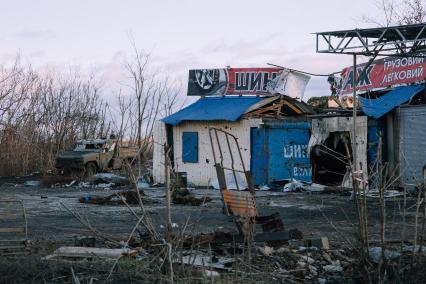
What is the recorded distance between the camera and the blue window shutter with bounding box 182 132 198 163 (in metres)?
27.5

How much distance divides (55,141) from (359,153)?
61.7 ft

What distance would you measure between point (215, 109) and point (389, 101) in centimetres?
719

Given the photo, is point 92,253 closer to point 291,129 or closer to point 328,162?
point 291,129

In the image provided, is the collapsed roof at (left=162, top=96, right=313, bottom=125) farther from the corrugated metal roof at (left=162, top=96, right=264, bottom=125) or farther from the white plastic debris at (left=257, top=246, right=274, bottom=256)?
the white plastic debris at (left=257, top=246, right=274, bottom=256)

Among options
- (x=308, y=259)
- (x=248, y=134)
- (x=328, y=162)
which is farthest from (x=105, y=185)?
(x=308, y=259)

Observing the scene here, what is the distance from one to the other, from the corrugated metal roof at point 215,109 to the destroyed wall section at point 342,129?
2.89 m

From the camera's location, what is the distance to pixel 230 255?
9242 mm

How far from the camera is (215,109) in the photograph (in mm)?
27266

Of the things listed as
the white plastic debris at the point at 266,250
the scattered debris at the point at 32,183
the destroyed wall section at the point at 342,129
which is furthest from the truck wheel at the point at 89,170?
the white plastic debris at the point at 266,250

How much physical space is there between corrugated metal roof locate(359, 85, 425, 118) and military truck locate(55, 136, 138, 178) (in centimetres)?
1124

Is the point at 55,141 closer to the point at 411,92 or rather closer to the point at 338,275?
the point at 411,92

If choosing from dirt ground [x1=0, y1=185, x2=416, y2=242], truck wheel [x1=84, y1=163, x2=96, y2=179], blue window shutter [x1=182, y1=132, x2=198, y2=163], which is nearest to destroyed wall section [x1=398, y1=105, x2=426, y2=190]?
dirt ground [x1=0, y1=185, x2=416, y2=242]

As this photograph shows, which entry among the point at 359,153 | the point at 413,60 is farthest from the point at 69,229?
the point at 413,60

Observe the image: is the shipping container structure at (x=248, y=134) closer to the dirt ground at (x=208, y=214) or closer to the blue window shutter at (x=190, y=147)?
the blue window shutter at (x=190, y=147)
